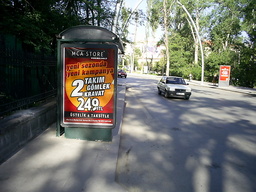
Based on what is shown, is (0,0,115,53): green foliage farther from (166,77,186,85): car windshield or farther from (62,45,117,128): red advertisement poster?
(166,77,186,85): car windshield

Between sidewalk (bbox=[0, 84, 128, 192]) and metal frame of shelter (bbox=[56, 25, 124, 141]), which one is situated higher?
→ metal frame of shelter (bbox=[56, 25, 124, 141])

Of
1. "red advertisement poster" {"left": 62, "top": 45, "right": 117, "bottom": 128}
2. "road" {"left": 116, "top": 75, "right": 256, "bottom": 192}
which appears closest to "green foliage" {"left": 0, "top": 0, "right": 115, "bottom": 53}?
"red advertisement poster" {"left": 62, "top": 45, "right": 117, "bottom": 128}

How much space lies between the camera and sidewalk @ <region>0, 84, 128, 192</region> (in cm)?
325

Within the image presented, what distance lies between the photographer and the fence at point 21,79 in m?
4.62

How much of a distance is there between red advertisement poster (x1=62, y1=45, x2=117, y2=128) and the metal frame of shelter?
0.13 meters

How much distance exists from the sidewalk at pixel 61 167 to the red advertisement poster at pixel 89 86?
0.56m

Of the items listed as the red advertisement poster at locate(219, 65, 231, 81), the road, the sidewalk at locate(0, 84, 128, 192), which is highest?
the red advertisement poster at locate(219, 65, 231, 81)

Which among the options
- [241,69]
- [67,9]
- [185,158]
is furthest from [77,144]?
[241,69]

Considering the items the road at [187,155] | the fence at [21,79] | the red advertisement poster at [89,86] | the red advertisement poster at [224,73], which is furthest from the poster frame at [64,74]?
the red advertisement poster at [224,73]

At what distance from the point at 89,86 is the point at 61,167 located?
6.47 ft

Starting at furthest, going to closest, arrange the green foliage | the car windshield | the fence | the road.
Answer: the car windshield, the green foliage, the fence, the road

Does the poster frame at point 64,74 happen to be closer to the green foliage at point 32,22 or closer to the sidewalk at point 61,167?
the sidewalk at point 61,167

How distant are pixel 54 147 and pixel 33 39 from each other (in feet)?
15.6

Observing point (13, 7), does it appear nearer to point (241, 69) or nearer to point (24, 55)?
point (24, 55)
